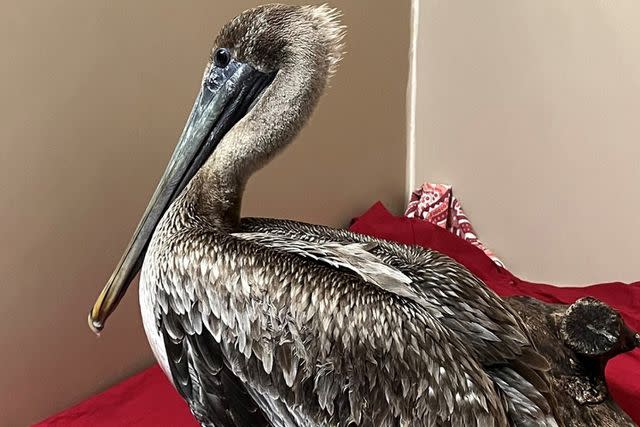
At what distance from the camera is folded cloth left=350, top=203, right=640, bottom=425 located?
152 centimetres

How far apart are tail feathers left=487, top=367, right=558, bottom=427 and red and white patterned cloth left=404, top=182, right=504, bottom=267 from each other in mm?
1386

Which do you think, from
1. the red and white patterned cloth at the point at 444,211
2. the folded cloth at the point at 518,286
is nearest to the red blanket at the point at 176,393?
the folded cloth at the point at 518,286

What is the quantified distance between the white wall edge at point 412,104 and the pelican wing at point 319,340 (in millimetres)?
1469

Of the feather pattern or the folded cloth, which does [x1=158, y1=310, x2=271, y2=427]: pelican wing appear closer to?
the feather pattern

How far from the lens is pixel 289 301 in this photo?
93cm

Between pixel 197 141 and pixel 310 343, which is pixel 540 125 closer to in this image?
pixel 197 141

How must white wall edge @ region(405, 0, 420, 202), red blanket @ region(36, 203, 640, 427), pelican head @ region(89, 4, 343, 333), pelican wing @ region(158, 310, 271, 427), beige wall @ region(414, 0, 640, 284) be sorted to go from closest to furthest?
pelican wing @ region(158, 310, 271, 427) < pelican head @ region(89, 4, 343, 333) < red blanket @ region(36, 203, 640, 427) < beige wall @ region(414, 0, 640, 284) < white wall edge @ region(405, 0, 420, 202)

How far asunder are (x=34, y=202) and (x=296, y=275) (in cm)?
77

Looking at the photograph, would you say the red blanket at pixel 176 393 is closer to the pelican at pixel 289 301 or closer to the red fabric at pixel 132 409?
the red fabric at pixel 132 409

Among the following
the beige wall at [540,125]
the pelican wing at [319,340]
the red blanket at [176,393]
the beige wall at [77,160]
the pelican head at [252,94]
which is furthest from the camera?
the beige wall at [540,125]

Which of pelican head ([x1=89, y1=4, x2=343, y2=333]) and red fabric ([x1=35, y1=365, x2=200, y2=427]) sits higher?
pelican head ([x1=89, y1=4, x2=343, y2=333])

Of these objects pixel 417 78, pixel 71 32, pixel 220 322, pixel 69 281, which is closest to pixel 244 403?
pixel 220 322

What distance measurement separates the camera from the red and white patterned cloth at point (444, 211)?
7.68 ft

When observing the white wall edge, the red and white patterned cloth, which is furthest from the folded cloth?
the white wall edge
